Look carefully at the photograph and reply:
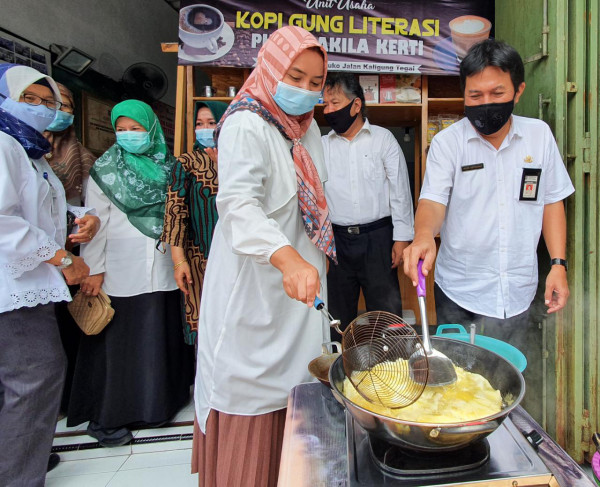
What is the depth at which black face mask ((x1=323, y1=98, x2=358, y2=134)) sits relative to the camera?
2580 millimetres

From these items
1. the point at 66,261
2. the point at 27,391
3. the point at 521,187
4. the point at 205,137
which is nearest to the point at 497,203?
the point at 521,187

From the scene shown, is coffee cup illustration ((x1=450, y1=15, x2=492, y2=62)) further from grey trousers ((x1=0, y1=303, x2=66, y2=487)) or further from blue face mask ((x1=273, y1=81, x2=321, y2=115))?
grey trousers ((x1=0, y1=303, x2=66, y2=487))

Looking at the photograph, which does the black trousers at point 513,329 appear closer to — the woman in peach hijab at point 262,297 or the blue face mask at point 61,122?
the woman in peach hijab at point 262,297

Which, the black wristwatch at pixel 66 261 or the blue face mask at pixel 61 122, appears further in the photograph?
the blue face mask at pixel 61 122

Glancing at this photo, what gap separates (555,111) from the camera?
1.89 metres

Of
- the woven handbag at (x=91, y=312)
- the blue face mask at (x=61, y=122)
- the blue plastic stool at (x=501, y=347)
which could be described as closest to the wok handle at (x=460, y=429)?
the blue plastic stool at (x=501, y=347)

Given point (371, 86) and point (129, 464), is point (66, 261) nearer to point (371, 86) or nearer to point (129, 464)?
point (129, 464)

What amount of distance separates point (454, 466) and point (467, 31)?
309 cm

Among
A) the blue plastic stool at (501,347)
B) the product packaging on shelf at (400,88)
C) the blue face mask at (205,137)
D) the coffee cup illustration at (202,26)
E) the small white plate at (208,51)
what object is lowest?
the blue plastic stool at (501,347)

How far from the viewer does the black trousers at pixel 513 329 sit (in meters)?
1.76

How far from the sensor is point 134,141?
2316 millimetres

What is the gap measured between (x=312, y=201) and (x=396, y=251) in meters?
1.41

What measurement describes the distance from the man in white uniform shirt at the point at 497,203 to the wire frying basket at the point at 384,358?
66 centimetres

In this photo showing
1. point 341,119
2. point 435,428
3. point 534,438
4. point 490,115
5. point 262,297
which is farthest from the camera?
point 341,119
